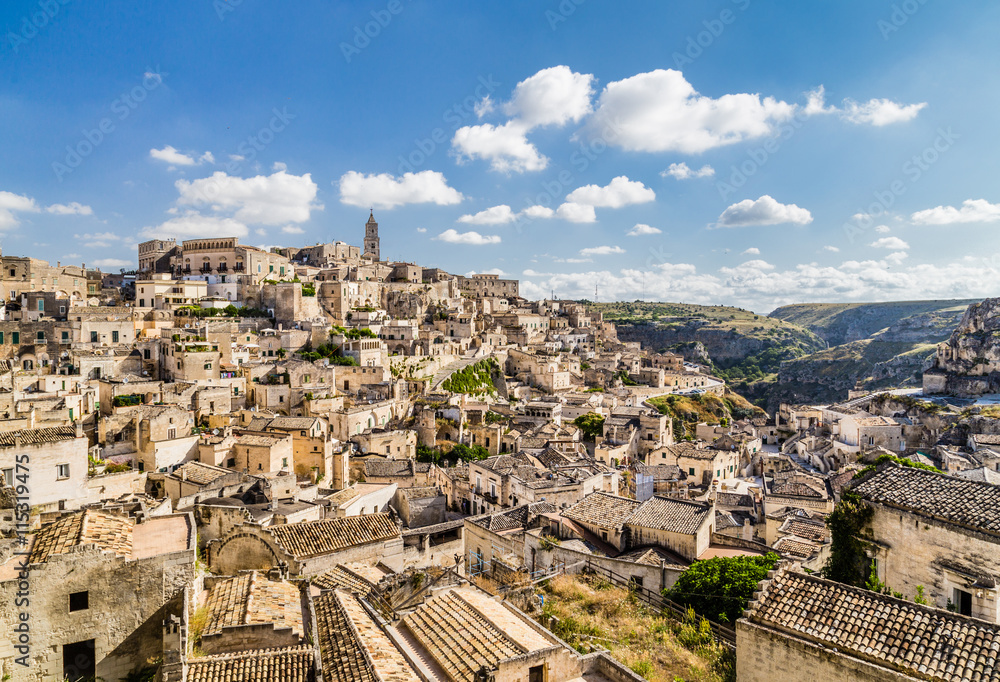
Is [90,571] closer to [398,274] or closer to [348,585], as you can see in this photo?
[348,585]

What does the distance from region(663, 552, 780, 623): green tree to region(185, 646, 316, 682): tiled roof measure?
9009 mm

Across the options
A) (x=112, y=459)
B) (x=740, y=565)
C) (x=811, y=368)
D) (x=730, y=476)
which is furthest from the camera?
(x=811, y=368)

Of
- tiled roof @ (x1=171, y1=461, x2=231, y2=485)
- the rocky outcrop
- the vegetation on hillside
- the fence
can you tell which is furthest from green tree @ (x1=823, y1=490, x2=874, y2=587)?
the rocky outcrop

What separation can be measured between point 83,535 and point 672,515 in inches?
620

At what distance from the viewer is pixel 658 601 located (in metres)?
14.1

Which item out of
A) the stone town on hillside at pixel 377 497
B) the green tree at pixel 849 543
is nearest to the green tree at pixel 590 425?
the stone town on hillside at pixel 377 497

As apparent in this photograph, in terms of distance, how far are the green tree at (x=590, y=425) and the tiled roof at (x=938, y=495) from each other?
3210 cm

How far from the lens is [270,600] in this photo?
10586 millimetres

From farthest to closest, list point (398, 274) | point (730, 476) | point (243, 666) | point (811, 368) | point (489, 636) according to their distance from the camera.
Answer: point (811, 368)
point (398, 274)
point (730, 476)
point (489, 636)
point (243, 666)

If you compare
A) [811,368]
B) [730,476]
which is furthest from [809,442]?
[811,368]

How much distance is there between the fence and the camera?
1181 centimetres

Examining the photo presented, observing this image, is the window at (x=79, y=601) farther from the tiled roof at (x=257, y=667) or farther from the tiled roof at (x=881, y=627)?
the tiled roof at (x=881, y=627)

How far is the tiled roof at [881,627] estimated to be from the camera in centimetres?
732

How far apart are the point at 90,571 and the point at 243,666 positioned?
10.1ft
